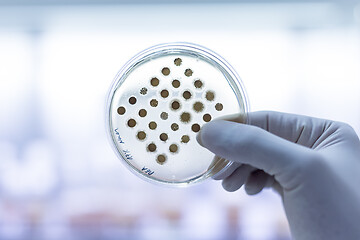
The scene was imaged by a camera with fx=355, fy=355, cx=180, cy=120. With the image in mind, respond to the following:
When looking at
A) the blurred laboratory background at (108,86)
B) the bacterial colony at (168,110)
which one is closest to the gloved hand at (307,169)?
the bacterial colony at (168,110)

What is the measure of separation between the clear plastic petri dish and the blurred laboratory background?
0.84 m

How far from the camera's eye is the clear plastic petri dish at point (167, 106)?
2.70 feet

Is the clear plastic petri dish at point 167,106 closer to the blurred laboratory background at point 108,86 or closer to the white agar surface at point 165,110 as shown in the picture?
the white agar surface at point 165,110

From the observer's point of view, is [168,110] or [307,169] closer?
[307,169]

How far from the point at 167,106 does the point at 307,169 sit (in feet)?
1.10

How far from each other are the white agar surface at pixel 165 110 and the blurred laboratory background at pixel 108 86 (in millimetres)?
835

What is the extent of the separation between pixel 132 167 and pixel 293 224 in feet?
1.26

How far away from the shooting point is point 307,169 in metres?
0.72

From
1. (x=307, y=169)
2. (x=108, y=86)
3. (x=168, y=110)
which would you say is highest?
(x=108, y=86)

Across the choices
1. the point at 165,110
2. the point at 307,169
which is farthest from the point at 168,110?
the point at 307,169

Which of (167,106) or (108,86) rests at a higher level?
(108,86)

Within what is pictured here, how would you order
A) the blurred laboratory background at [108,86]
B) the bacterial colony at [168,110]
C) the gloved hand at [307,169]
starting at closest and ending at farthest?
1. the gloved hand at [307,169]
2. the bacterial colony at [168,110]
3. the blurred laboratory background at [108,86]

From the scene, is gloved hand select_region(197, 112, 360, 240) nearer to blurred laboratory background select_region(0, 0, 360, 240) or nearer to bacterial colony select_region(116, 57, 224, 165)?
bacterial colony select_region(116, 57, 224, 165)

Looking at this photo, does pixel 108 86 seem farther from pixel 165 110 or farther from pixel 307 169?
pixel 307 169
